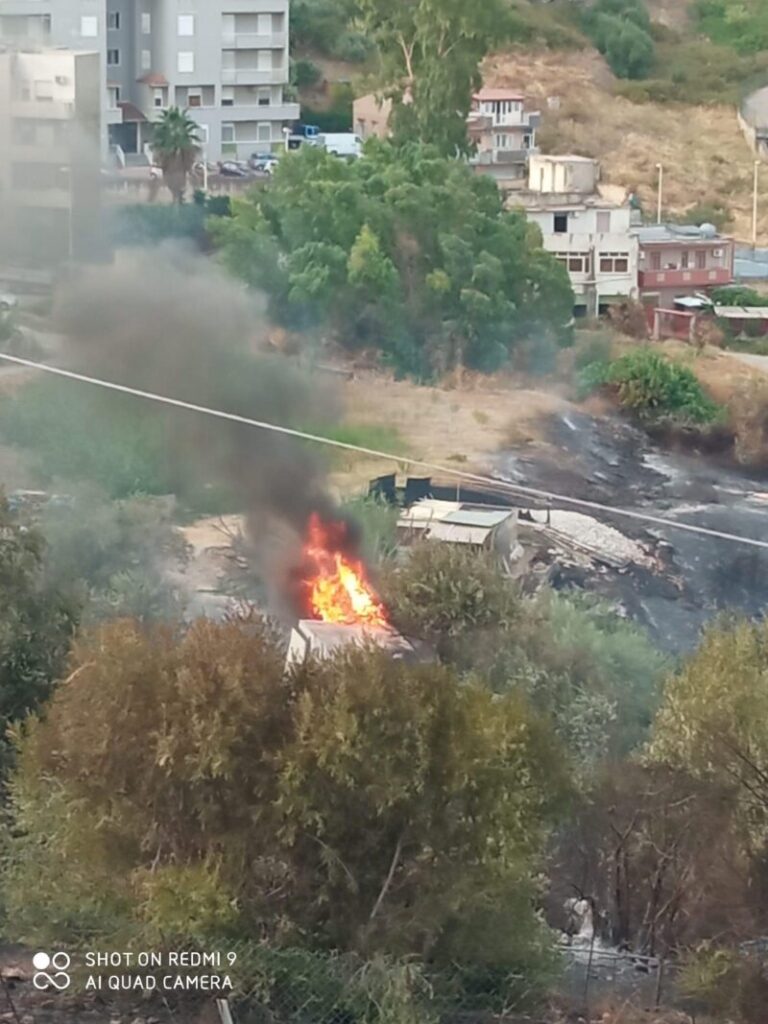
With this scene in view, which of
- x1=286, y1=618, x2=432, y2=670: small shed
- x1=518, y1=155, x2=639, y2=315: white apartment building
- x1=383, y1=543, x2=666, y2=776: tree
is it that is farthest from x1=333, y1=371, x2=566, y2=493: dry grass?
x1=286, y1=618, x2=432, y2=670: small shed

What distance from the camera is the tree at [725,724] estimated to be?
12.0 feet

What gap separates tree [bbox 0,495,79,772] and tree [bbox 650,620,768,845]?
4.28 feet

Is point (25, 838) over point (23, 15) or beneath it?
beneath

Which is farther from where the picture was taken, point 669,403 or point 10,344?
point 669,403

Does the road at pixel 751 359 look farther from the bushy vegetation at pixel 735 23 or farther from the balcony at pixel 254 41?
the balcony at pixel 254 41

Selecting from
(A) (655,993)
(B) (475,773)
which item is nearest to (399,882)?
(B) (475,773)

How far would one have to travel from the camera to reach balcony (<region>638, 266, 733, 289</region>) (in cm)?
764

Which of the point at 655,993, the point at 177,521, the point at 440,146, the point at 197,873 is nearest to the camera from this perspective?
the point at 197,873

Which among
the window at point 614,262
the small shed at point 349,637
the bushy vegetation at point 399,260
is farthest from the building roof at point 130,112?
the small shed at point 349,637

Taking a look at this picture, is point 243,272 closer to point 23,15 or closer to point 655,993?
point 23,15

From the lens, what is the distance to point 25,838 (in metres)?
3.52

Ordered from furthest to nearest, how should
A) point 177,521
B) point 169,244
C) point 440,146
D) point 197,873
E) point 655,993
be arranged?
point 440,146
point 169,244
point 177,521
point 655,993
point 197,873

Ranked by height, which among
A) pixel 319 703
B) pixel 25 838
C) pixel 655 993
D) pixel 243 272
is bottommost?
pixel 655 993

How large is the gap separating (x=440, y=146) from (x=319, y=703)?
15.2ft
